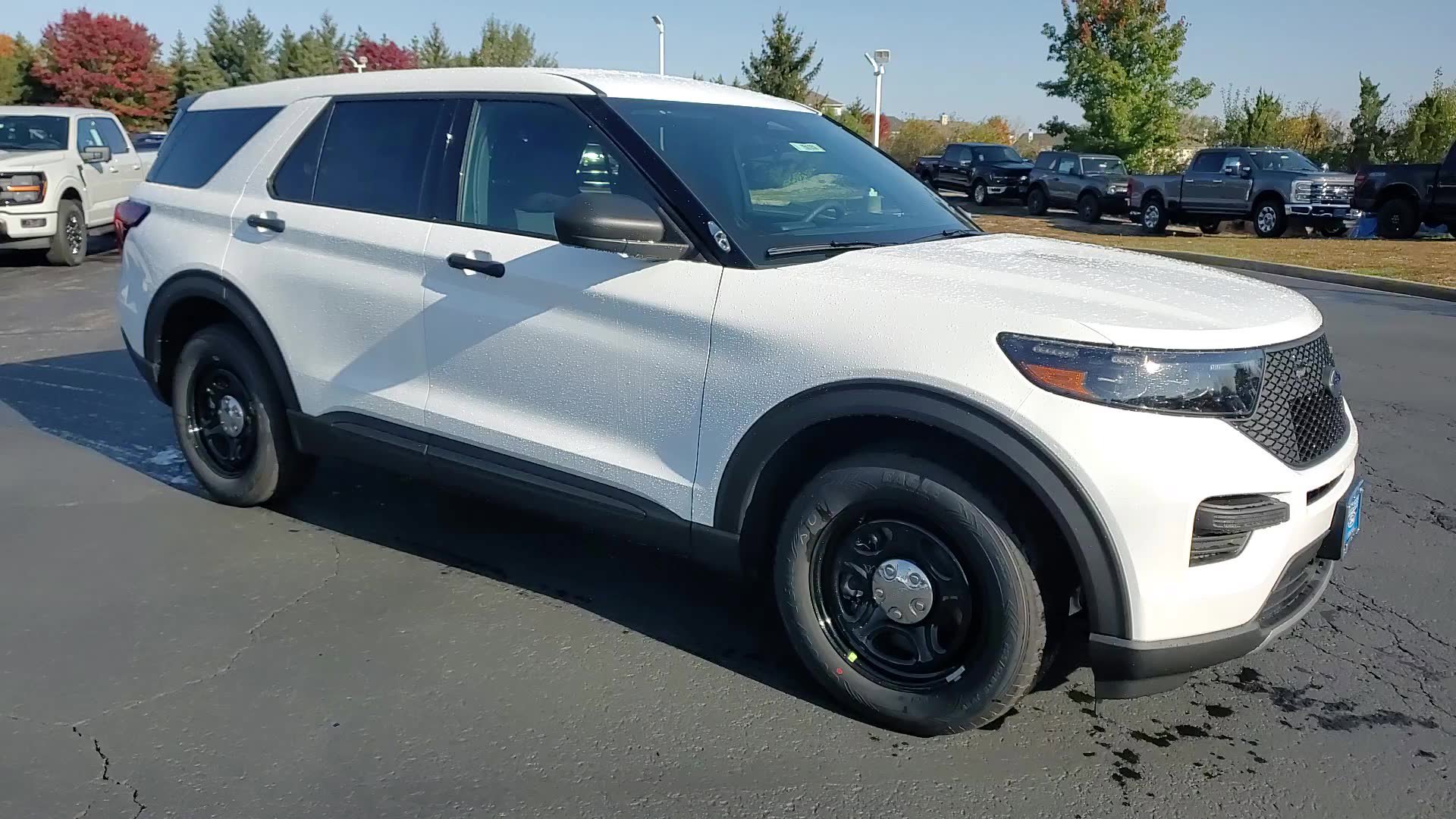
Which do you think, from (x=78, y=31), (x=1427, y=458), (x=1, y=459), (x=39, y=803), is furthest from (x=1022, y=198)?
(x=78, y=31)

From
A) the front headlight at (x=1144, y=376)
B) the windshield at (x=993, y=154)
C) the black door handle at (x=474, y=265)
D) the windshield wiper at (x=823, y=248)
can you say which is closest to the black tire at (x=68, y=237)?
the black door handle at (x=474, y=265)

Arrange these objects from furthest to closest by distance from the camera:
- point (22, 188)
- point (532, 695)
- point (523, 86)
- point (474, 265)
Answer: point (22, 188) → point (523, 86) → point (474, 265) → point (532, 695)

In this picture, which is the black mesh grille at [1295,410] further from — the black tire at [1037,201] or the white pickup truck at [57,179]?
the black tire at [1037,201]

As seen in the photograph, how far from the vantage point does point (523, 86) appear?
13.2 feet

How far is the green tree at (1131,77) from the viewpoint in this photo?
35.6 m

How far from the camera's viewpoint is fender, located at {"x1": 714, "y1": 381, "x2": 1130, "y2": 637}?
9.32ft

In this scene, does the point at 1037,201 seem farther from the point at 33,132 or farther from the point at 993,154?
the point at 33,132

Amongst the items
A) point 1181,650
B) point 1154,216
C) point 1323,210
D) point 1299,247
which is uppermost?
point 1323,210

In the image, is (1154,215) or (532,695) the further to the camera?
(1154,215)

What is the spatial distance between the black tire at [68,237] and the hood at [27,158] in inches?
21.0

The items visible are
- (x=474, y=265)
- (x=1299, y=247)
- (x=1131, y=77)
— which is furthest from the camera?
(x=1131, y=77)

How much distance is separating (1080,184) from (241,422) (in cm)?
2397

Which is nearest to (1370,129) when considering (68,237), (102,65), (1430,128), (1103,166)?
(1430,128)

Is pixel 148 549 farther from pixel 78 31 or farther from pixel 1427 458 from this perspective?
pixel 78 31
